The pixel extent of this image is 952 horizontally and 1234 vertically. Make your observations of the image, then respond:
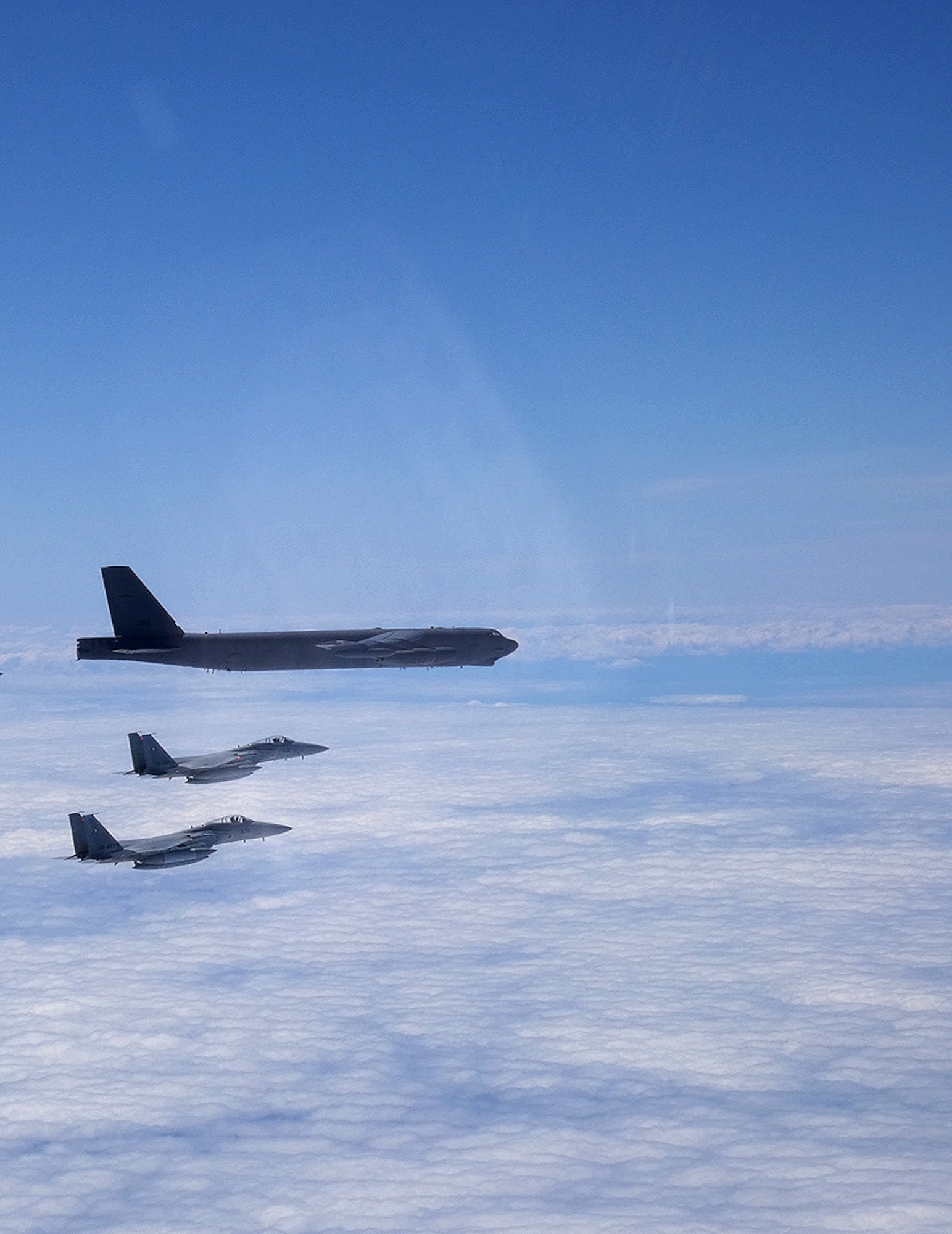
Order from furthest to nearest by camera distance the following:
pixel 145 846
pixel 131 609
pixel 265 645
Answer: pixel 145 846
pixel 265 645
pixel 131 609

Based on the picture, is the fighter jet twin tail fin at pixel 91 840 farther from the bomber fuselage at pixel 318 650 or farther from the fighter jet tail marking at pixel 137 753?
the bomber fuselage at pixel 318 650

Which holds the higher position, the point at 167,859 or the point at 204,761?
the point at 204,761

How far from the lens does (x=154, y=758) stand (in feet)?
386

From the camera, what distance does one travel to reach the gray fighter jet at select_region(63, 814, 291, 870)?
354 feet

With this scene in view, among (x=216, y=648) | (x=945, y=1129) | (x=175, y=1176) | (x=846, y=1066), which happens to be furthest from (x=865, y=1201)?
(x=216, y=648)

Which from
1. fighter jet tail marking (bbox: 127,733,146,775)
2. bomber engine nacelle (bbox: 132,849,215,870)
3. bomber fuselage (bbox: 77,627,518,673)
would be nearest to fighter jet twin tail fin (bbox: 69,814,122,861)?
bomber engine nacelle (bbox: 132,849,215,870)

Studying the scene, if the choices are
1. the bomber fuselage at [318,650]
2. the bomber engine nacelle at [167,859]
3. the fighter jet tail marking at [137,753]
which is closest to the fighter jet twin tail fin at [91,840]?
the bomber engine nacelle at [167,859]

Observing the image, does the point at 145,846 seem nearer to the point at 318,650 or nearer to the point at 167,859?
the point at 167,859

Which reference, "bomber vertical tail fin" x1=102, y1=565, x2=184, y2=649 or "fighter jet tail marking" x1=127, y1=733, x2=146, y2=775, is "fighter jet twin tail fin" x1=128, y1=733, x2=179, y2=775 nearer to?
"fighter jet tail marking" x1=127, y1=733, x2=146, y2=775

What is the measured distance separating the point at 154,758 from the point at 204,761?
Answer: 7116mm

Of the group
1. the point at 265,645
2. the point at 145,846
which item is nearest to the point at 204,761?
the point at 145,846

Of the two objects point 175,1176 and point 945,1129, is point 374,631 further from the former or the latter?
point 945,1129

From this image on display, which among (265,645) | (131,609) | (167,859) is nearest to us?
(131,609)

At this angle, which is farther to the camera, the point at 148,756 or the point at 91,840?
the point at 148,756
